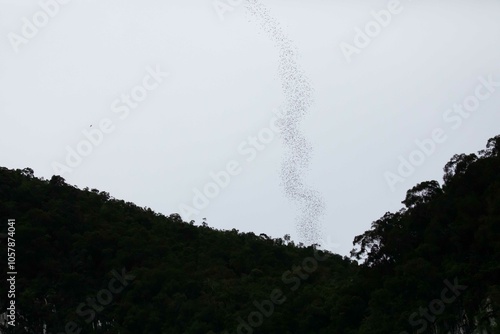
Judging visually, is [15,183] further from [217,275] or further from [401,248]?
[401,248]

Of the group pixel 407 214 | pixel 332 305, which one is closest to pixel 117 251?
pixel 332 305

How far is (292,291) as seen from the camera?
5584 cm
